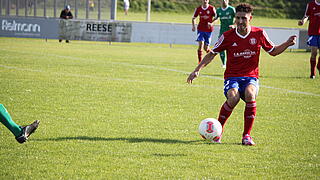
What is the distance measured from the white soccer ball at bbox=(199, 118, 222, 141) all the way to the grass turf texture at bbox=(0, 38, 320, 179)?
4.7 inches

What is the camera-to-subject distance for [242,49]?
7133mm

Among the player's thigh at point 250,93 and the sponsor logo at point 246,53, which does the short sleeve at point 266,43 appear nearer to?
the sponsor logo at point 246,53

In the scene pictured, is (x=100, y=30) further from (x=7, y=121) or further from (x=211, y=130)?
(x=7, y=121)

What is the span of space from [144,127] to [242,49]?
6.16 feet

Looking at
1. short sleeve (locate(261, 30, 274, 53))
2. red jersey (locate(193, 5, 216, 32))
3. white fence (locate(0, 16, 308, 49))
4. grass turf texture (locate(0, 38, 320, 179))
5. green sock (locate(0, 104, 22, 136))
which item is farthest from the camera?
white fence (locate(0, 16, 308, 49))

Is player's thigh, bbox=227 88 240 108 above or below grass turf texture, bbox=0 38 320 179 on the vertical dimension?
above

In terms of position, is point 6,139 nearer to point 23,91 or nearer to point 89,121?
point 89,121

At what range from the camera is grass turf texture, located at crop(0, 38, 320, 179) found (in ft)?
18.1

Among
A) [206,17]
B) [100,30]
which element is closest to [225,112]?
[206,17]

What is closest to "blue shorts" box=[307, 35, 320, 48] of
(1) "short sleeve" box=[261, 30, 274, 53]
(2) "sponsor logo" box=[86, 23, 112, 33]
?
(1) "short sleeve" box=[261, 30, 274, 53]

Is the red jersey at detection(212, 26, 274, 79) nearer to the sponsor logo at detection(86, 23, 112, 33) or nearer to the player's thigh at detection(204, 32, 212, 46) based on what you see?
the player's thigh at detection(204, 32, 212, 46)

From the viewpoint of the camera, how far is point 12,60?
54.5ft

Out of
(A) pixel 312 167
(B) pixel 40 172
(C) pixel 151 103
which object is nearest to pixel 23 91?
(C) pixel 151 103

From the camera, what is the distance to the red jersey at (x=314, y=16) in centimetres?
1488
